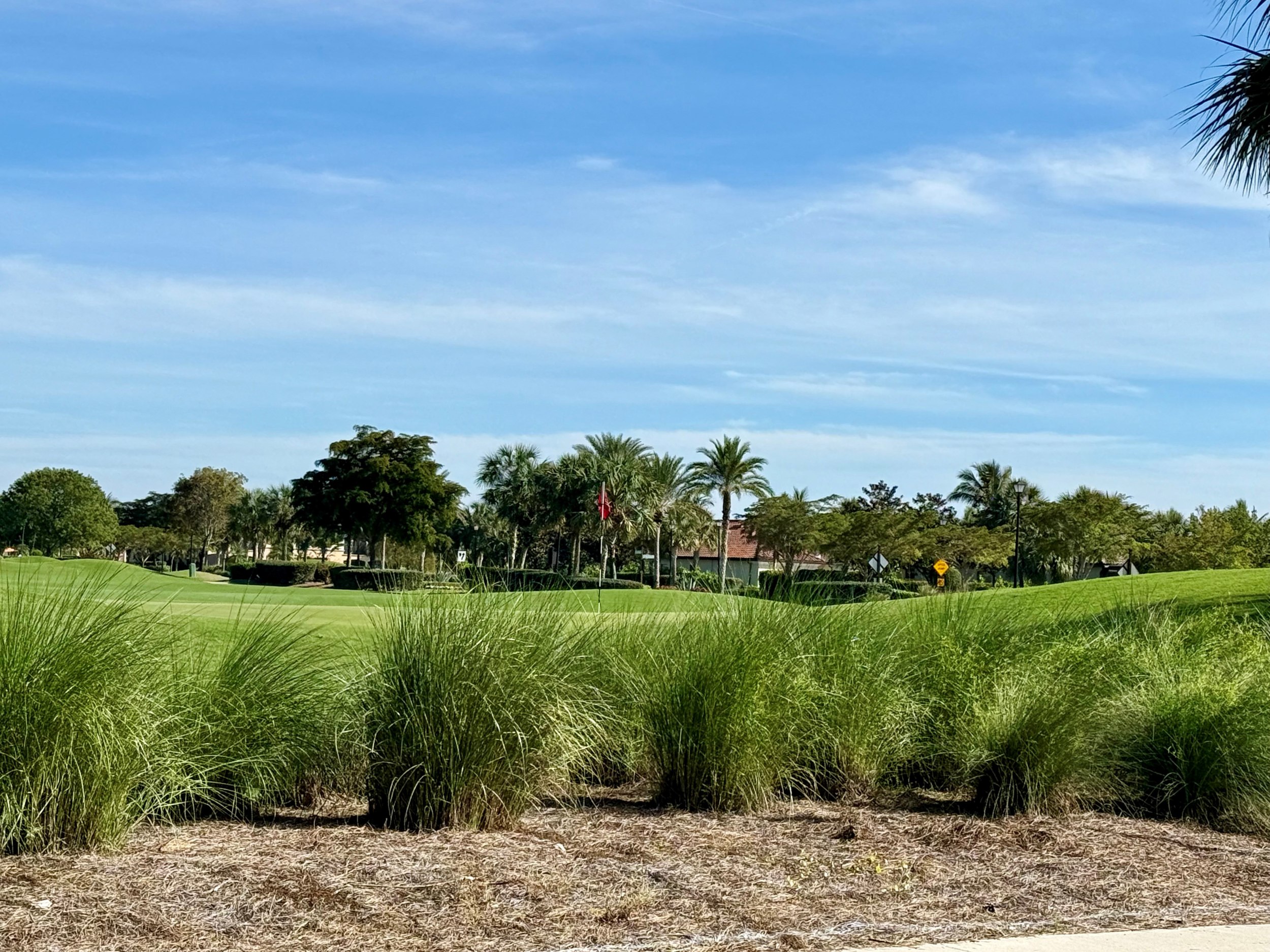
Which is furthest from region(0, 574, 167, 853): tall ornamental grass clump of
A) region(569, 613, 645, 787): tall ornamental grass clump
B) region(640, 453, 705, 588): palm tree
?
region(640, 453, 705, 588): palm tree

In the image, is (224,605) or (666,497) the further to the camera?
(666,497)

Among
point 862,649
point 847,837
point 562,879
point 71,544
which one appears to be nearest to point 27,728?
point 562,879

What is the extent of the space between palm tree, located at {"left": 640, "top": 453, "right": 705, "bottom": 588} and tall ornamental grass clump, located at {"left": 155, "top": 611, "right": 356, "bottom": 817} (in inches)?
2339

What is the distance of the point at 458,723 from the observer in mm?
6492

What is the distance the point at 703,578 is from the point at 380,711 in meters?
3.50

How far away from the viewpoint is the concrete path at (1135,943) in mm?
4824

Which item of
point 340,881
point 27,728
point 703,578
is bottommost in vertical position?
point 340,881

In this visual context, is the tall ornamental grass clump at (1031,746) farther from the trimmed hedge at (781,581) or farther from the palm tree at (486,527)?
the palm tree at (486,527)

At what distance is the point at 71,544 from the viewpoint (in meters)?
63.7

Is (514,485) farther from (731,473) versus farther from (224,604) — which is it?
(224,604)

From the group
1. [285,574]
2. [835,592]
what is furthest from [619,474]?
[835,592]

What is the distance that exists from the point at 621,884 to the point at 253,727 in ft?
8.24

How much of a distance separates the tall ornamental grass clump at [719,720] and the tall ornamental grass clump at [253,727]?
188cm

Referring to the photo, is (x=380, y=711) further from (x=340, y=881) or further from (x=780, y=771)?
(x=780, y=771)
